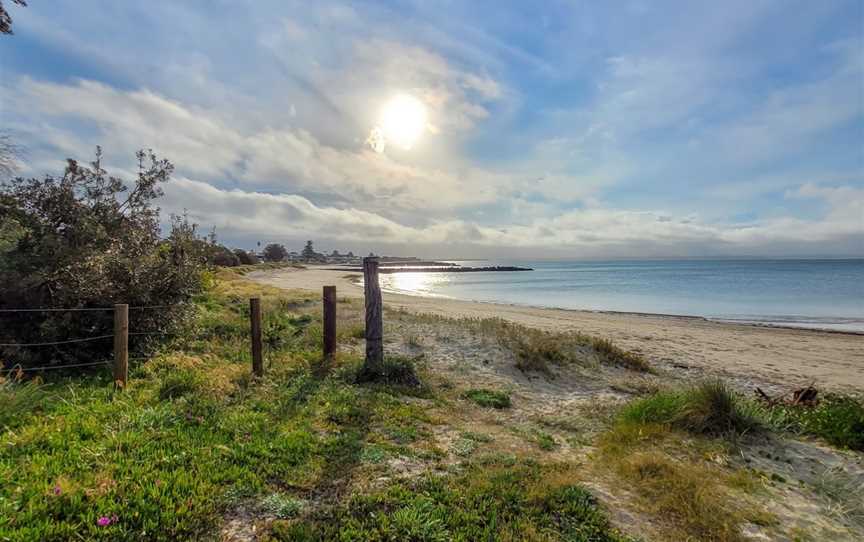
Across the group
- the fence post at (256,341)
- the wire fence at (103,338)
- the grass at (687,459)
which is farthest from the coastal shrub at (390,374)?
the grass at (687,459)

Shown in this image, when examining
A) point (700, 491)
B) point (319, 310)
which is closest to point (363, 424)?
point (700, 491)

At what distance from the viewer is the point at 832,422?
6105 mm

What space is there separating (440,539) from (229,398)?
14.0ft

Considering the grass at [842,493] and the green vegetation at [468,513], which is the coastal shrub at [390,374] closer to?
the green vegetation at [468,513]

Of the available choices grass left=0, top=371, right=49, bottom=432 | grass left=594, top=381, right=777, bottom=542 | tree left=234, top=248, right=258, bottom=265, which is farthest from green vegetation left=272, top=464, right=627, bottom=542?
tree left=234, top=248, right=258, bottom=265

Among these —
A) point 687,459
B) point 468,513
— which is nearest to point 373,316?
point 468,513

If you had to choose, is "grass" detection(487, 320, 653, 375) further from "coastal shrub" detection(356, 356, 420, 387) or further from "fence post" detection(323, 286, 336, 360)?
"fence post" detection(323, 286, 336, 360)

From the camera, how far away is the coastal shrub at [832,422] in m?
5.75

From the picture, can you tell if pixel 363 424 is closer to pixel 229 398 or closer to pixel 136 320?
pixel 229 398

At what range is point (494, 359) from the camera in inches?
404

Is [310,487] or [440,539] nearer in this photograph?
[440,539]

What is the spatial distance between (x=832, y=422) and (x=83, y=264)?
13842 millimetres

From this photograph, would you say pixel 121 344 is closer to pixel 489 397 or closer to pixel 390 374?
pixel 390 374

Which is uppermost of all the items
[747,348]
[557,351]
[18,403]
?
[18,403]
